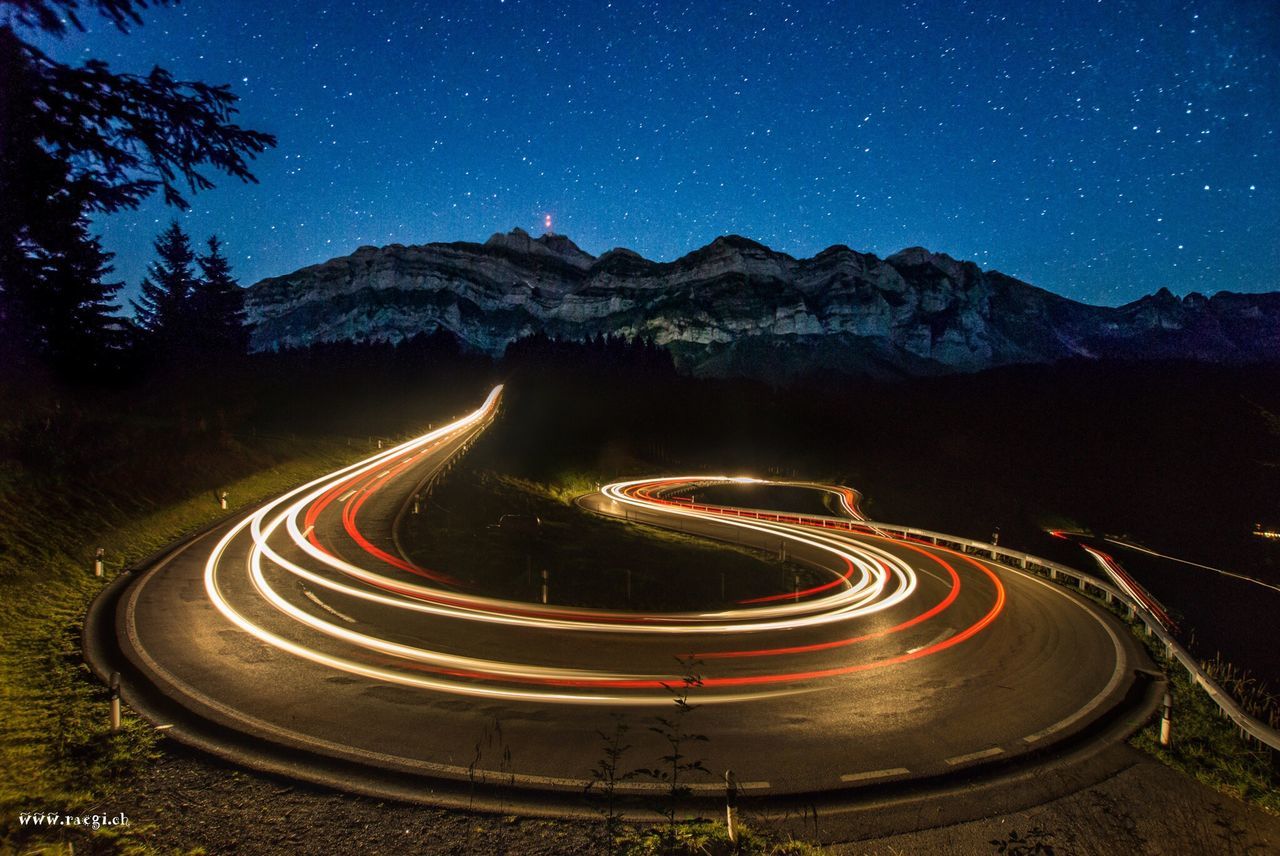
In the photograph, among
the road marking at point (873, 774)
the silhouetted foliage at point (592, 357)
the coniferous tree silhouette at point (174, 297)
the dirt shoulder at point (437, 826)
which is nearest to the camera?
the dirt shoulder at point (437, 826)

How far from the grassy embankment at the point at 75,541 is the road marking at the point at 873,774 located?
807 cm

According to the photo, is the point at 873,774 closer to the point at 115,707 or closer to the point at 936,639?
the point at 936,639

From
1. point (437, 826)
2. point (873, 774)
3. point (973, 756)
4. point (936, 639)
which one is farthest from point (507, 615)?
point (936, 639)

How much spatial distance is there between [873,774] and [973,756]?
1.86 meters

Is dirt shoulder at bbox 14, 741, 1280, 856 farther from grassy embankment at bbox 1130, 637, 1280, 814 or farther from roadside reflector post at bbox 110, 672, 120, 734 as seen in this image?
roadside reflector post at bbox 110, 672, 120, 734

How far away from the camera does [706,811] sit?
638 cm

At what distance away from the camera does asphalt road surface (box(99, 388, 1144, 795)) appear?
758 cm

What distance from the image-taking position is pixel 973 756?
26.0ft

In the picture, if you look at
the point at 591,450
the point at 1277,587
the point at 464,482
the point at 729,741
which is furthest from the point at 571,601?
the point at 591,450

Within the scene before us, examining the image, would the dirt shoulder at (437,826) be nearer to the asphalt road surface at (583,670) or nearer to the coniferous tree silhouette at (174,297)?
the asphalt road surface at (583,670)

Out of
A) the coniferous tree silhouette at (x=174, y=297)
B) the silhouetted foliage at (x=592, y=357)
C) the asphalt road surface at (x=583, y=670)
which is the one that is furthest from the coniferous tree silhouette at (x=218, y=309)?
the silhouetted foliage at (x=592, y=357)

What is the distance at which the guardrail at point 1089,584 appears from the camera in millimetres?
9016

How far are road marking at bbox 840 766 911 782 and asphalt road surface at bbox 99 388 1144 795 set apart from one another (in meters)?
0.04

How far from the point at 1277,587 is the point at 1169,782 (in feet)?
137
